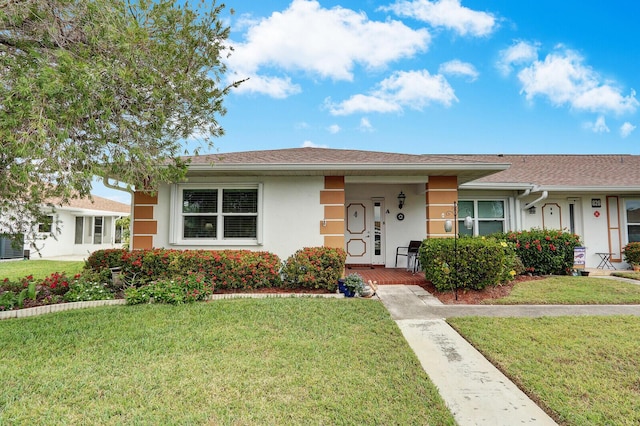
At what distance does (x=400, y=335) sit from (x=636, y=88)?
677 inches

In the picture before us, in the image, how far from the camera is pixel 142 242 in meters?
7.41

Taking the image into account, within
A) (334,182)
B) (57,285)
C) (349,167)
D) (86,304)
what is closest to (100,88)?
(86,304)

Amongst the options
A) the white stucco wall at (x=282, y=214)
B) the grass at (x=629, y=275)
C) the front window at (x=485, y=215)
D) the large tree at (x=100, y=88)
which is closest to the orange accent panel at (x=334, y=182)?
the white stucco wall at (x=282, y=214)

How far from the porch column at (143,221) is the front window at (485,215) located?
862 cm

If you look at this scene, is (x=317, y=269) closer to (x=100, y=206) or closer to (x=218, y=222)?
(x=218, y=222)

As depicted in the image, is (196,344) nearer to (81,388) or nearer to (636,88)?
(81,388)

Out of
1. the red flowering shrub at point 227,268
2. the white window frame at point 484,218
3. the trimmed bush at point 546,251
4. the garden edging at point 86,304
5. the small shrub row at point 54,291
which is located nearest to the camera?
the garden edging at point 86,304

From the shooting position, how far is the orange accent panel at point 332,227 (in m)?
7.36

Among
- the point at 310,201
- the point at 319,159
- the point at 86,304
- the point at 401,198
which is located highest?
the point at 319,159

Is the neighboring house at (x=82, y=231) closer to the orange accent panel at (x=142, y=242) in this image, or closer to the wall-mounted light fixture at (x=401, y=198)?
the orange accent panel at (x=142, y=242)

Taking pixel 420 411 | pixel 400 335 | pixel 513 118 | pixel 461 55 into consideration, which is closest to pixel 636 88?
pixel 513 118

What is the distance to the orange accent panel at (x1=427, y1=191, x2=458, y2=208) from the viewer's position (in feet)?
24.7

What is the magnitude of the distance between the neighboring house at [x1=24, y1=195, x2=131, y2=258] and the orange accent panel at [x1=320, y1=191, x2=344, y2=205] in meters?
13.8

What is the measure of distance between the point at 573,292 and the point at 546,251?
2.23 m
